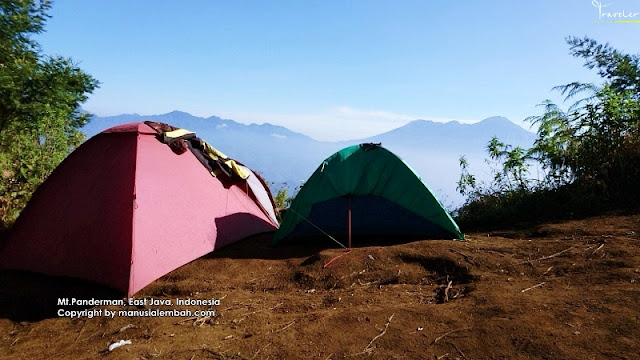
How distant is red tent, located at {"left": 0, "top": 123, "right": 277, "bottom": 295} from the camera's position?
4.57 metres

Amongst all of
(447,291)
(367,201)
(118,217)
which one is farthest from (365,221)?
(118,217)

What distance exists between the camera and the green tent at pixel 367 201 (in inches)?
231

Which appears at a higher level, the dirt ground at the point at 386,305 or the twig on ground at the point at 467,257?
the twig on ground at the point at 467,257

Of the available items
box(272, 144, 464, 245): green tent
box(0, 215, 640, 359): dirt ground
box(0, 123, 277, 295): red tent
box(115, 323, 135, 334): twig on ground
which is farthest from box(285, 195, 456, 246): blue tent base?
box(115, 323, 135, 334): twig on ground

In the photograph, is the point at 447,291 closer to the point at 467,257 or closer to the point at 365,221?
the point at 467,257

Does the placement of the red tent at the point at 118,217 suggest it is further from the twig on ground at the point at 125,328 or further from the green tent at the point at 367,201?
the green tent at the point at 367,201

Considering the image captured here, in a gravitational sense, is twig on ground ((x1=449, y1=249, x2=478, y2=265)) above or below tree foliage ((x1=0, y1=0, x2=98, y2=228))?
below

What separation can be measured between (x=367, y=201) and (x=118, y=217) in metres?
3.86

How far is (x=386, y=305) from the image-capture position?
12.0 feet

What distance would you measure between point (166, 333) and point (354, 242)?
3502 mm

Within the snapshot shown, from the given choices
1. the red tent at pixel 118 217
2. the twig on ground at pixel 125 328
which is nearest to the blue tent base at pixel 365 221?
the red tent at pixel 118 217

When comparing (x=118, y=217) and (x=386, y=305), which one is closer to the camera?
(x=386, y=305)

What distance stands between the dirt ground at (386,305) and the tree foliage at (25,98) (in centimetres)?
303

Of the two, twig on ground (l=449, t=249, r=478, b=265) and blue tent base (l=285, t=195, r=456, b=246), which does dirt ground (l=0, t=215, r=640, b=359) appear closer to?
twig on ground (l=449, t=249, r=478, b=265)
